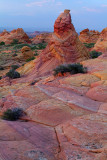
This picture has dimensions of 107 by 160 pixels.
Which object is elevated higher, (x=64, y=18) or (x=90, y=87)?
(x=64, y=18)

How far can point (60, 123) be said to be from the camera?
11.5 ft

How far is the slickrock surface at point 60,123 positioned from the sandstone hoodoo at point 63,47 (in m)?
4.38

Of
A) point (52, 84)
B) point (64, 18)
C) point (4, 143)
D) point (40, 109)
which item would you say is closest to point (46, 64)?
point (64, 18)

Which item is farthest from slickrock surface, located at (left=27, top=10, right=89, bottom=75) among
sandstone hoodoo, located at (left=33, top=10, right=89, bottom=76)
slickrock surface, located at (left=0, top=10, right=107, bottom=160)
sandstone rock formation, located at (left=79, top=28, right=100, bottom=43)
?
sandstone rock formation, located at (left=79, top=28, right=100, bottom=43)

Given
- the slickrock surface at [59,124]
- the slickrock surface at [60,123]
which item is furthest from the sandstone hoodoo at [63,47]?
the slickrock surface at [59,124]

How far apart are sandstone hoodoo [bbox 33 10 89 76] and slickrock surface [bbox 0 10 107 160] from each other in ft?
14.4

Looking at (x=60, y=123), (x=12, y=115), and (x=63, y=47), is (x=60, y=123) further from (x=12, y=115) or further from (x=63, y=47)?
(x=63, y=47)

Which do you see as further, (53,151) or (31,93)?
(31,93)

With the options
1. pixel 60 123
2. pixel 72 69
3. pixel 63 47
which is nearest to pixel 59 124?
pixel 60 123

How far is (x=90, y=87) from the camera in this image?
527cm

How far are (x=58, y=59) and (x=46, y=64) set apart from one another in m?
0.91

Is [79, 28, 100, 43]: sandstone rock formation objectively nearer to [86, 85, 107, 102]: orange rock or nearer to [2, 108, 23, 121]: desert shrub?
[86, 85, 107, 102]: orange rock

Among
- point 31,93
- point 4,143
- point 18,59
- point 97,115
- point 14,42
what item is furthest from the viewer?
point 14,42

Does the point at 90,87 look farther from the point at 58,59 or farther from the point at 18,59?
the point at 18,59
